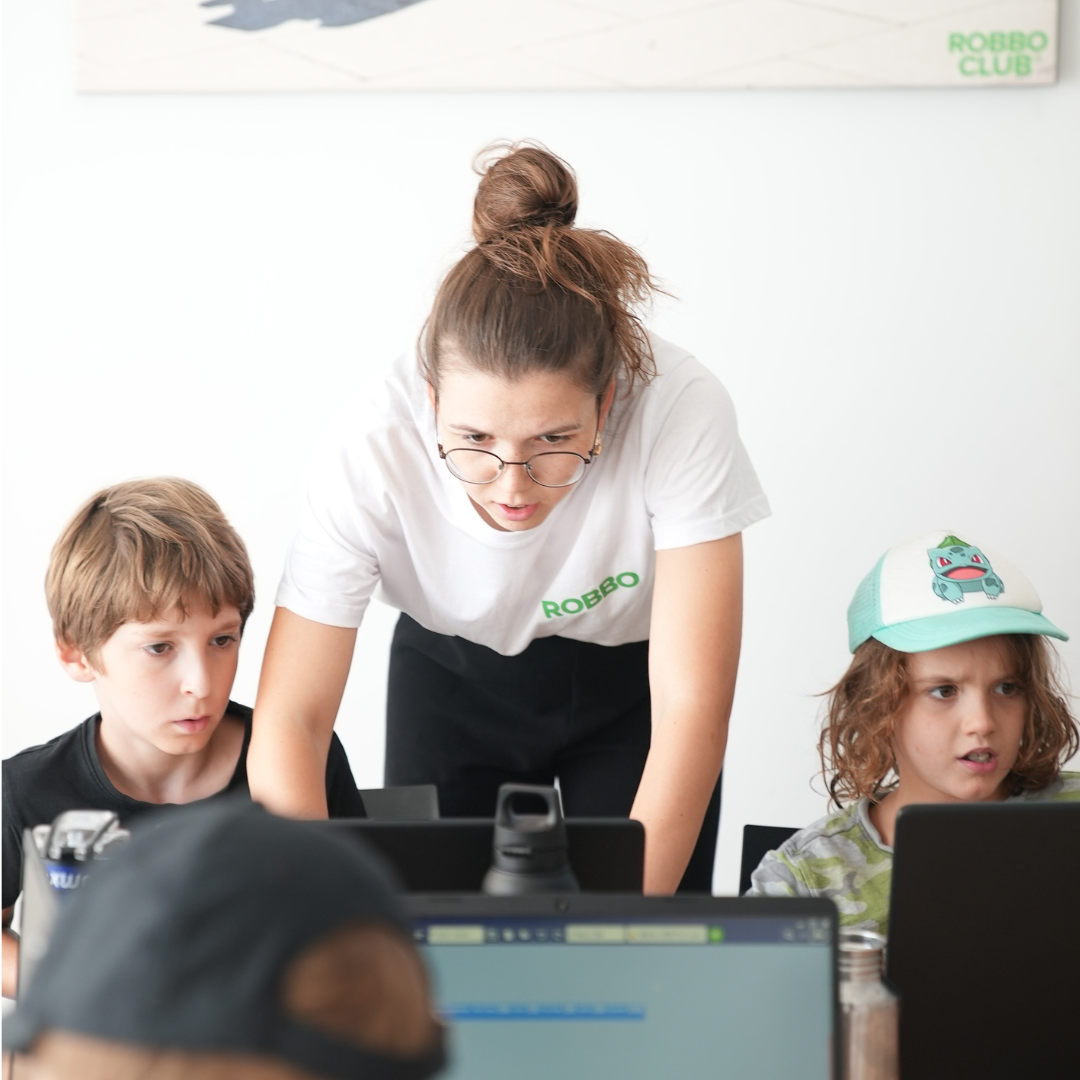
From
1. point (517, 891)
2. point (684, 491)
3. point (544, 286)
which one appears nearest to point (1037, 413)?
point (684, 491)

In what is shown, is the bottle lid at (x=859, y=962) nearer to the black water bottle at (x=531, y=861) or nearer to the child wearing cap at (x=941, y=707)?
the black water bottle at (x=531, y=861)

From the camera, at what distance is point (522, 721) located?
5.92 feet

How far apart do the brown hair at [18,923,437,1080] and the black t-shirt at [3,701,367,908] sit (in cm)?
120

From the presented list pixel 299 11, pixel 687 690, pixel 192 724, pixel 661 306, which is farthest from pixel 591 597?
pixel 299 11

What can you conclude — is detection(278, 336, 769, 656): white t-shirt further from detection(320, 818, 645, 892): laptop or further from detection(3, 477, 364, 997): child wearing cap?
detection(320, 818, 645, 892): laptop

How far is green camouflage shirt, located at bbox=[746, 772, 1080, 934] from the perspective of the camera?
1.44 metres

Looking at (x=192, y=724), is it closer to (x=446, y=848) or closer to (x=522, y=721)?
(x=522, y=721)

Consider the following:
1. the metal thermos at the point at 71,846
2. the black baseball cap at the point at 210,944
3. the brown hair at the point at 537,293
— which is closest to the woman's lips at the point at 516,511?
the brown hair at the point at 537,293

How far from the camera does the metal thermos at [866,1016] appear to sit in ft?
2.58

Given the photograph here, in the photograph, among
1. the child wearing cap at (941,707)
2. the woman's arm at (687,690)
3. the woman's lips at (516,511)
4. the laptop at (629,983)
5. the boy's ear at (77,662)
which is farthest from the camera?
the boy's ear at (77,662)

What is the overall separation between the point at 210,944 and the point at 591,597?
4.19 ft

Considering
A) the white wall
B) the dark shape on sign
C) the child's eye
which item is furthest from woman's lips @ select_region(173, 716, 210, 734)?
the dark shape on sign

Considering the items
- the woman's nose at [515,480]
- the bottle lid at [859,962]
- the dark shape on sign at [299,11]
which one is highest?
the dark shape on sign at [299,11]

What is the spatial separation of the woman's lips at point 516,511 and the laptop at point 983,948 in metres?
0.65
